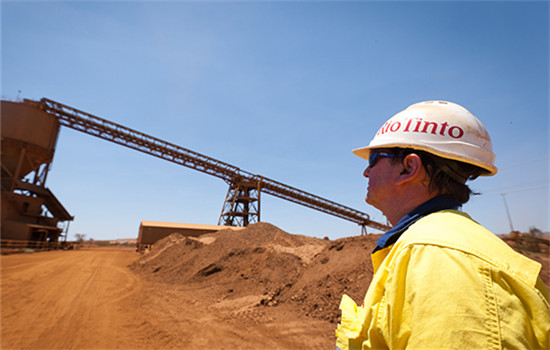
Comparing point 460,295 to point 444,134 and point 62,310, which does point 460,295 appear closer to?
point 444,134

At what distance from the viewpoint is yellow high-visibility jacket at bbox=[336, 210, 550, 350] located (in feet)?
2.54

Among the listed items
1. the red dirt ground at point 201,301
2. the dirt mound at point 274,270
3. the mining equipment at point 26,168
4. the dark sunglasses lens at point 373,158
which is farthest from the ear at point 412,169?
the mining equipment at point 26,168

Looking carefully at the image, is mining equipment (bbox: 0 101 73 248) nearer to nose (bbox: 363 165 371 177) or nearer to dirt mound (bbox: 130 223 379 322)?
dirt mound (bbox: 130 223 379 322)

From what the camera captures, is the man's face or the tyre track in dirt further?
the tyre track in dirt

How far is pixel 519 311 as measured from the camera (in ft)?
2.70

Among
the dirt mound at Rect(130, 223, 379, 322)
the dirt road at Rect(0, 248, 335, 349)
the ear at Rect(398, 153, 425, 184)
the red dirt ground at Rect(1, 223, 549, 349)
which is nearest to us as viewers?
the ear at Rect(398, 153, 425, 184)

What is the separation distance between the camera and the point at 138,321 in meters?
6.69

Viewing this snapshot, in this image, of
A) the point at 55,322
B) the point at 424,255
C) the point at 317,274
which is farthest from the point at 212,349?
the point at 424,255

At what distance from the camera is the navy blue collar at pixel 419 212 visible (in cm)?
128

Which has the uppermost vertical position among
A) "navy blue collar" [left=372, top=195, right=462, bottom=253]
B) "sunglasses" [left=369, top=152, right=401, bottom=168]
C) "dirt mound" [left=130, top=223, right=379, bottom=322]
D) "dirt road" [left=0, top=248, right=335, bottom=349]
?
"sunglasses" [left=369, top=152, right=401, bottom=168]

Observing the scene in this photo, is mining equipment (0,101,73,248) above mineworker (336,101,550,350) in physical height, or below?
above

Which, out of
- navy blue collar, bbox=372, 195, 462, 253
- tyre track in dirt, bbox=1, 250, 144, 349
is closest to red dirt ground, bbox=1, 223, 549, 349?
Result: tyre track in dirt, bbox=1, 250, 144, 349

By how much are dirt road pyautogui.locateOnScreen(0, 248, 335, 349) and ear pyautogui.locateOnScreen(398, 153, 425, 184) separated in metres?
5.36

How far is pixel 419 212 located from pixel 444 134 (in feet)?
1.35
